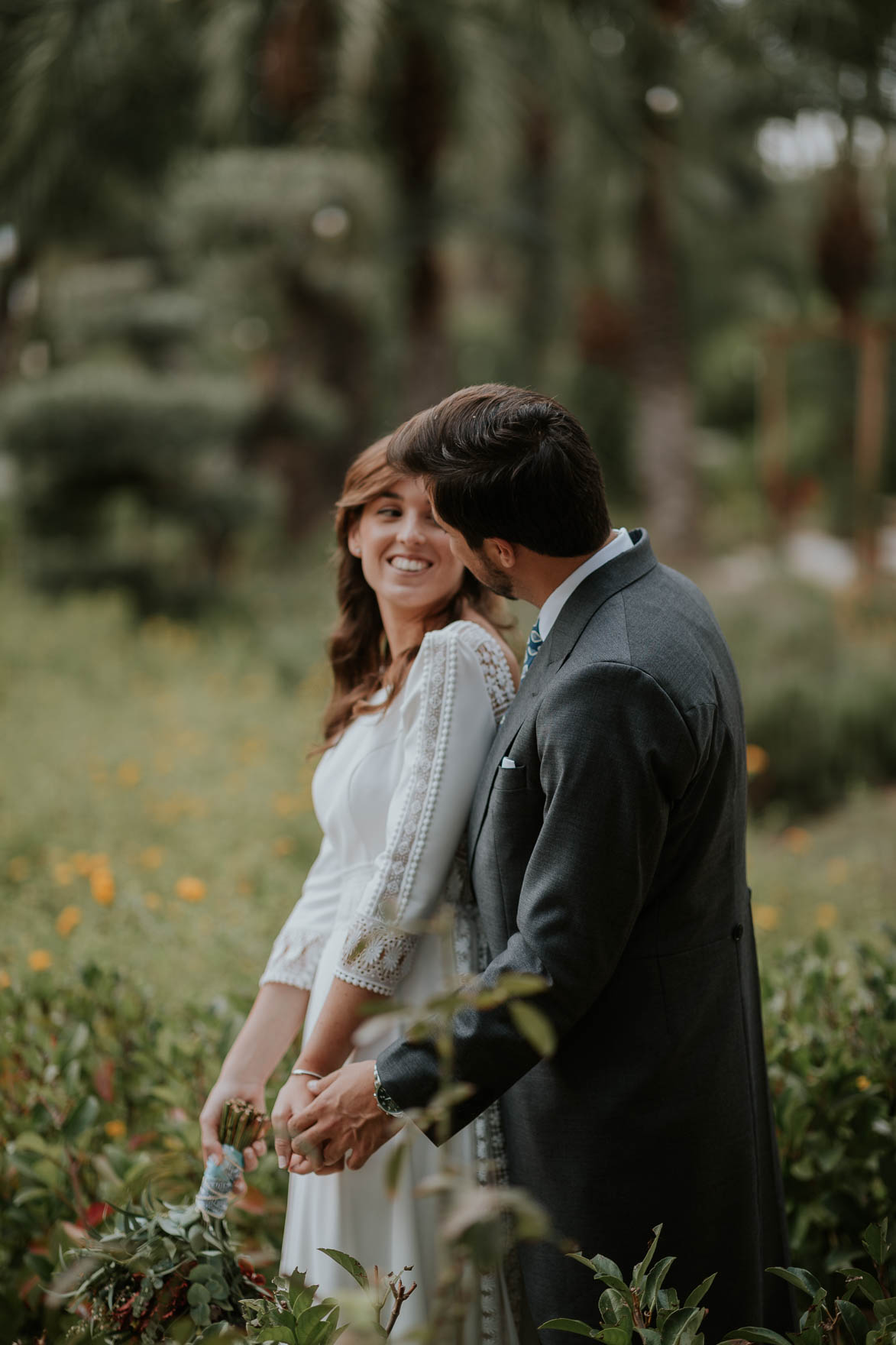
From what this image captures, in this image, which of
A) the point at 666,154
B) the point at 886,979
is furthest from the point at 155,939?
the point at 666,154

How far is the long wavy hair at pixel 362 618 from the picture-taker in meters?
1.76

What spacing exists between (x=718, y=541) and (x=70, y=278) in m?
7.89

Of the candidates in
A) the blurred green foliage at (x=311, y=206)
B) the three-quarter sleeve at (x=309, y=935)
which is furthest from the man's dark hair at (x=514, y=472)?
the blurred green foliage at (x=311, y=206)

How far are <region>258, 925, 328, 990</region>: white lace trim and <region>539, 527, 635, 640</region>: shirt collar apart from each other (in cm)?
68

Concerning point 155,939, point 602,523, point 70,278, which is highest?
point 70,278

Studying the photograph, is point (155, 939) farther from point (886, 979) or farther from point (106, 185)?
point (106, 185)

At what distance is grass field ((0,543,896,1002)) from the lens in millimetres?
3047

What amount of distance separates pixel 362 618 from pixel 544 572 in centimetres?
61

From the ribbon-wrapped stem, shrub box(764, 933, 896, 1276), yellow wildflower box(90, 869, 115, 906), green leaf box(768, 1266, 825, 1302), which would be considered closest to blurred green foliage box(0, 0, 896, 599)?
yellow wildflower box(90, 869, 115, 906)

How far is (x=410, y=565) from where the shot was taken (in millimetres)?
1732

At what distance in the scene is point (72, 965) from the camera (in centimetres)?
269

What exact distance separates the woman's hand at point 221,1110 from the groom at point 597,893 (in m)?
0.30

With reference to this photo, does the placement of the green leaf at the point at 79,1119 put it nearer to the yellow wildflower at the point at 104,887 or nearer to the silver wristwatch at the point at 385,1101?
the silver wristwatch at the point at 385,1101

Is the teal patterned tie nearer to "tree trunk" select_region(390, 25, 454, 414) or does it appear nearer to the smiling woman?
the smiling woman
